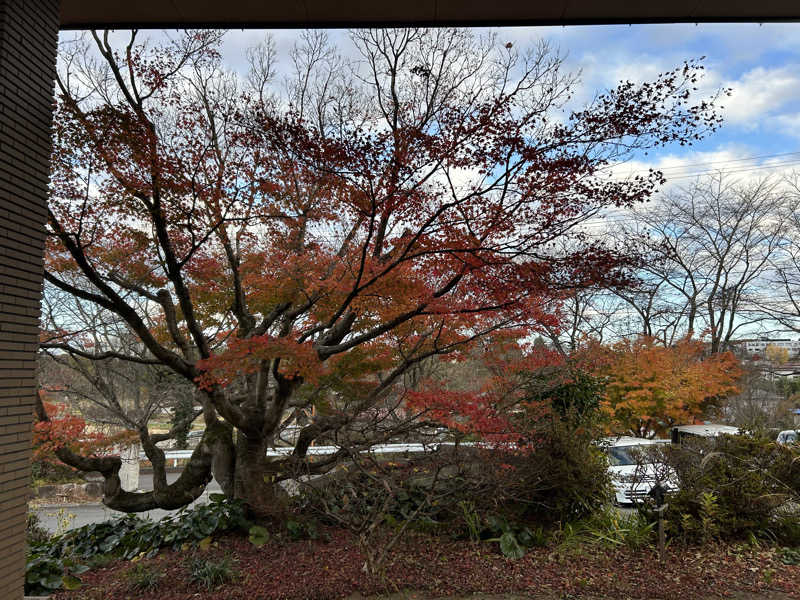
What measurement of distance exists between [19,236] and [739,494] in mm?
7484

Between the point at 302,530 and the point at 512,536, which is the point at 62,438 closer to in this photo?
the point at 302,530

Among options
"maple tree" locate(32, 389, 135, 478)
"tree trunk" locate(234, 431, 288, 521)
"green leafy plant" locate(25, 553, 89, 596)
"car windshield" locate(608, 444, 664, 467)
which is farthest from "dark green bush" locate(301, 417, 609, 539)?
"car windshield" locate(608, 444, 664, 467)

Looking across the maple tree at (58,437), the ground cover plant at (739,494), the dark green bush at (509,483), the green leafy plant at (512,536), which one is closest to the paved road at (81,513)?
the maple tree at (58,437)

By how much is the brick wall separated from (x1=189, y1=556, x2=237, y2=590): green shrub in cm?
209

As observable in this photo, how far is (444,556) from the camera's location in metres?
5.99

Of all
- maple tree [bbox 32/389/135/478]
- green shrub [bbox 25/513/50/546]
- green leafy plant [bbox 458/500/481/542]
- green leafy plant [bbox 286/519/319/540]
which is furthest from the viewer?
green shrub [bbox 25/513/50/546]

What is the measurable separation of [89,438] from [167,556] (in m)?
3.84

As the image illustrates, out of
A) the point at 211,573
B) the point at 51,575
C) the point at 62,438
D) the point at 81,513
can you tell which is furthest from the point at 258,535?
the point at 81,513

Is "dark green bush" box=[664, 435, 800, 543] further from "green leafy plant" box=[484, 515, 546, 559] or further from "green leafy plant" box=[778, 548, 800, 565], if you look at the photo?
"green leafy plant" box=[484, 515, 546, 559]

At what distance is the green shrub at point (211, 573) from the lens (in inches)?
214

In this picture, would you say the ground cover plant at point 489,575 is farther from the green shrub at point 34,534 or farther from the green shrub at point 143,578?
the green shrub at point 34,534

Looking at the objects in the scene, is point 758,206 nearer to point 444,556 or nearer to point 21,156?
point 444,556

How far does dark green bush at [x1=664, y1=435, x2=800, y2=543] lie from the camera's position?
590 centimetres

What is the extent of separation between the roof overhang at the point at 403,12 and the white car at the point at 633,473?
4.90m
